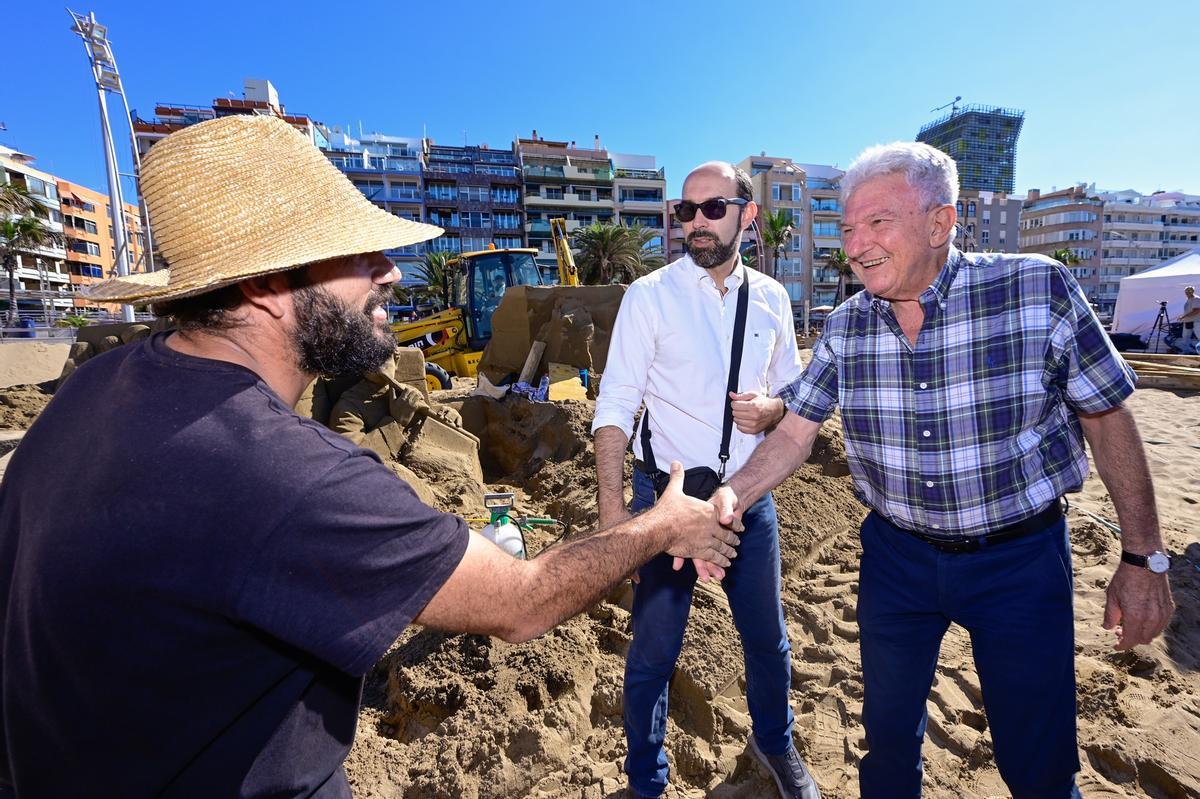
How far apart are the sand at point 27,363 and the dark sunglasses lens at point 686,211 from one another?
17783 millimetres

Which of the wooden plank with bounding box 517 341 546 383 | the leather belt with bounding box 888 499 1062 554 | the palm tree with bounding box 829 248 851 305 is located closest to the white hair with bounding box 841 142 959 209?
the leather belt with bounding box 888 499 1062 554

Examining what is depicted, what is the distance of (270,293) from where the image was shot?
123 centimetres

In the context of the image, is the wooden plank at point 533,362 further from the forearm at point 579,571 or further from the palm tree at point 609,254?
the palm tree at point 609,254

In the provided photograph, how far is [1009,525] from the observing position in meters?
1.83

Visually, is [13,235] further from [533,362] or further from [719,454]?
[719,454]

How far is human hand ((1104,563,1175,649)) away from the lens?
179 centimetres

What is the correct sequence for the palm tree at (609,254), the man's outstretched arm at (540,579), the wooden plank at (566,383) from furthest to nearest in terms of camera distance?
the palm tree at (609,254)
the wooden plank at (566,383)
the man's outstretched arm at (540,579)

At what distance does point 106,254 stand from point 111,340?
226 feet

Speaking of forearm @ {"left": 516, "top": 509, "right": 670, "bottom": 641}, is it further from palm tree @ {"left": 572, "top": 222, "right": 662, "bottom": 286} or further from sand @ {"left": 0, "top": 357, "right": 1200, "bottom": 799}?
palm tree @ {"left": 572, "top": 222, "right": 662, "bottom": 286}

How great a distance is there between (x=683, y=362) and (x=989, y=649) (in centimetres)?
138

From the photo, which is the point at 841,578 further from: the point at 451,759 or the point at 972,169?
the point at 972,169

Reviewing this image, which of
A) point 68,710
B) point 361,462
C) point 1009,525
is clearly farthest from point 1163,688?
point 68,710

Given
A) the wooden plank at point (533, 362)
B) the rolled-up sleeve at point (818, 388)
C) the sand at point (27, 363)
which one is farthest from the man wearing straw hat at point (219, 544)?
the sand at point (27, 363)

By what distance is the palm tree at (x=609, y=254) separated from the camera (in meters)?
39.1
